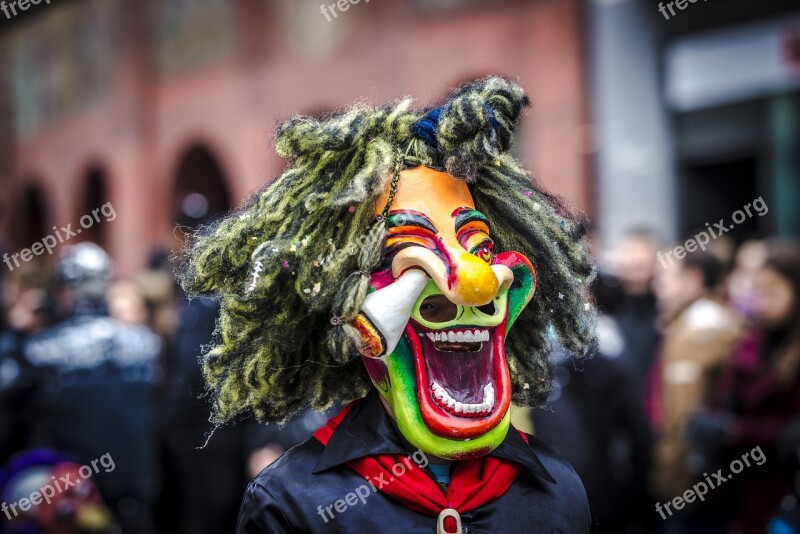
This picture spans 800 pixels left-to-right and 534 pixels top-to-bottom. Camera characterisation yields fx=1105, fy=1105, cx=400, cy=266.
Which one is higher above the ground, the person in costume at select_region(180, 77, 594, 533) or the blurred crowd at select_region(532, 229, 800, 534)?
the person in costume at select_region(180, 77, 594, 533)

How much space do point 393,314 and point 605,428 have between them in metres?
Result: 3.29

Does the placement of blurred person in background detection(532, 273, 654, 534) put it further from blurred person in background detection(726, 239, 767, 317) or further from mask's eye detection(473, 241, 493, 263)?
mask's eye detection(473, 241, 493, 263)

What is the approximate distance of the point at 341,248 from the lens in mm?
2336

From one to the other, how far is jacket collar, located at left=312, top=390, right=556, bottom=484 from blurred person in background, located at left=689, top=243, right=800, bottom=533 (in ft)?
9.77

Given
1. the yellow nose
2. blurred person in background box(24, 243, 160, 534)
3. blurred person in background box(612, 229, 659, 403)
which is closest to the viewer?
the yellow nose

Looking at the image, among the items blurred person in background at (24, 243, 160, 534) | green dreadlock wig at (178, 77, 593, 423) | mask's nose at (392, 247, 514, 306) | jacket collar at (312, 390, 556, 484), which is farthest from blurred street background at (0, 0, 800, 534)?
mask's nose at (392, 247, 514, 306)

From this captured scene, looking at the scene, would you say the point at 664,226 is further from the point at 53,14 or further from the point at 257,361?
the point at 53,14

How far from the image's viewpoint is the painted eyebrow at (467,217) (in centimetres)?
235

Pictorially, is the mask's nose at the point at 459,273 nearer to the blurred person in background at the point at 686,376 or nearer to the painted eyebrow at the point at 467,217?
the painted eyebrow at the point at 467,217

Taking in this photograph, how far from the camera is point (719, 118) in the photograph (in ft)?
33.7

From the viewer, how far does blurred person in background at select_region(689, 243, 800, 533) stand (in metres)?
5.07

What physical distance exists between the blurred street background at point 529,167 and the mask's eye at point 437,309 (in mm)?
527

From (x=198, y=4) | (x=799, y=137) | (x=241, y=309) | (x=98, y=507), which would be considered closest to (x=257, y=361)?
(x=241, y=309)

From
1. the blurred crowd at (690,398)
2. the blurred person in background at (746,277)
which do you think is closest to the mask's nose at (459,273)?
the blurred crowd at (690,398)
